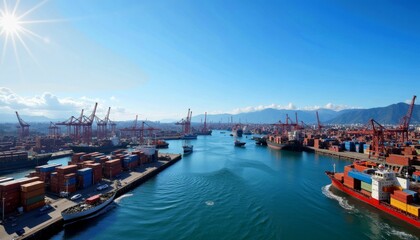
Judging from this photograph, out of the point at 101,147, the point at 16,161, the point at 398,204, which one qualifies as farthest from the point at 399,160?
the point at 16,161

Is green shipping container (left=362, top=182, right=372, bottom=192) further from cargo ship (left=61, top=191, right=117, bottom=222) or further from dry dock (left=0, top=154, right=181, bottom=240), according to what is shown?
dry dock (left=0, top=154, right=181, bottom=240)

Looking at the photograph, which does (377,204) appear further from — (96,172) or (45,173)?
(45,173)

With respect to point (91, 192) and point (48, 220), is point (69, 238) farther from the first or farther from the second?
point (91, 192)

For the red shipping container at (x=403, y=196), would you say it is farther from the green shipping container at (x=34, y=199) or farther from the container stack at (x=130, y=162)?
the container stack at (x=130, y=162)

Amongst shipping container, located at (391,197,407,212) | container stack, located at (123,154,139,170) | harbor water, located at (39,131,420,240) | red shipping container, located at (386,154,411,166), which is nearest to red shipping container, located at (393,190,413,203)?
shipping container, located at (391,197,407,212)

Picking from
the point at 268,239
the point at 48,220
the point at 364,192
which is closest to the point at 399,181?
the point at 364,192

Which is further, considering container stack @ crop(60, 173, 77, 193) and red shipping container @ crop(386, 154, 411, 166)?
red shipping container @ crop(386, 154, 411, 166)
